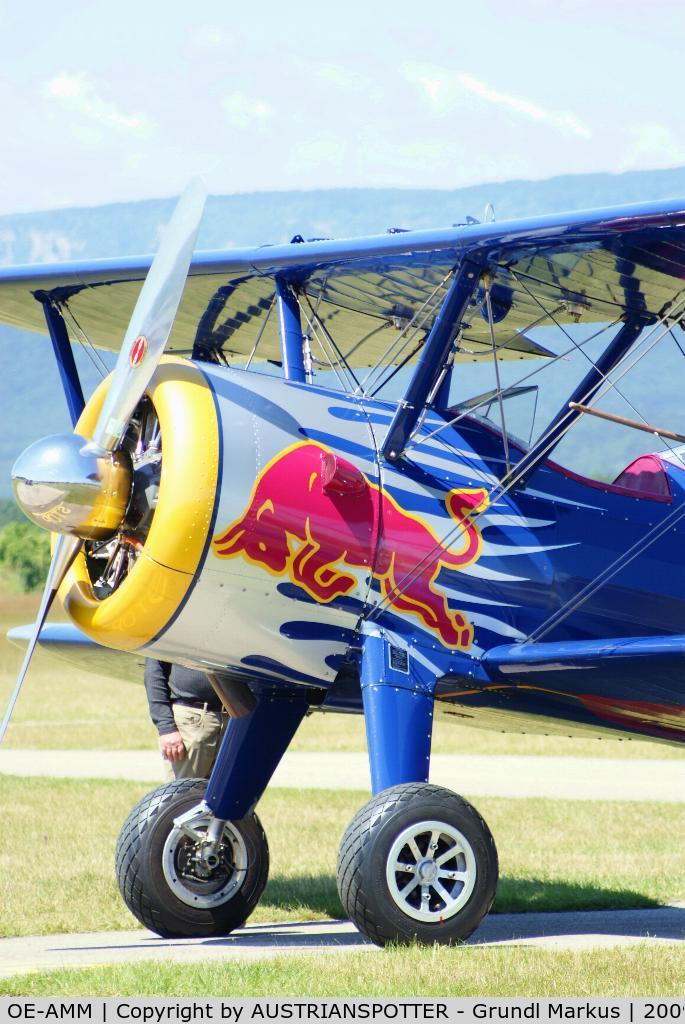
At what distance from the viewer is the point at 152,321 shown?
760 cm

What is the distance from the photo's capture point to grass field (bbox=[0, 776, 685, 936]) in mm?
9375

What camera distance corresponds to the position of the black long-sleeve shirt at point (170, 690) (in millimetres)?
9727

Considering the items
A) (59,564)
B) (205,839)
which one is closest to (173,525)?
(59,564)

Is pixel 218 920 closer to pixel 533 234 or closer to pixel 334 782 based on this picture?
pixel 533 234

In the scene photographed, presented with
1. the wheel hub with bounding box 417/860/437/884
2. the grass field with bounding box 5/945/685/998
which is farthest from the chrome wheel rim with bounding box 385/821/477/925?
the grass field with bounding box 5/945/685/998

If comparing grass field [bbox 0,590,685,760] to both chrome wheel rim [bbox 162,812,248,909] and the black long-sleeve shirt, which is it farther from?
chrome wheel rim [bbox 162,812,248,909]

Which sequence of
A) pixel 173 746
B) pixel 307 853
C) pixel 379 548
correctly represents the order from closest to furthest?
1. pixel 379 548
2. pixel 173 746
3. pixel 307 853

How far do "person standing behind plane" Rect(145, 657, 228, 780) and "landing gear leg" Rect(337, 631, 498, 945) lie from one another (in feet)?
7.59

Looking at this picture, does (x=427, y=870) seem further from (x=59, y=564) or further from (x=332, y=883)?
(x=332, y=883)

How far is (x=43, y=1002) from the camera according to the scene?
6051 mm

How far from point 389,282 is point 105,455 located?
2.51 metres

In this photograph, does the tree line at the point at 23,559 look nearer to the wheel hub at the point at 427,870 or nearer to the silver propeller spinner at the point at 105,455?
the silver propeller spinner at the point at 105,455

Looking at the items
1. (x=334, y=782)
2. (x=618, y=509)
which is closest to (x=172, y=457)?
(x=618, y=509)

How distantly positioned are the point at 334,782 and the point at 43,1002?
10.1 metres
